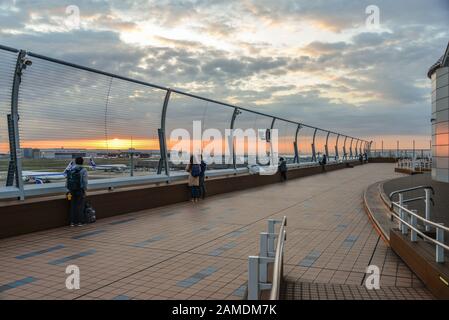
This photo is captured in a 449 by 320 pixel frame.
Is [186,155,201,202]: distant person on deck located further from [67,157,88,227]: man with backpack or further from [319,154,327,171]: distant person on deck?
[319,154,327,171]: distant person on deck

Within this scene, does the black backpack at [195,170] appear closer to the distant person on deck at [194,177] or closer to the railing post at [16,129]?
the distant person on deck at [194,177]

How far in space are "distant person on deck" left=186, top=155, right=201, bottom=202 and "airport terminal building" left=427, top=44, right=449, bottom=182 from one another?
45.8ft

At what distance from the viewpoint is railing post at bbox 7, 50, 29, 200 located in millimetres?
7035

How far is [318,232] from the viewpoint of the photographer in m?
7.76

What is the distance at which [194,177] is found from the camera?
39.5ft

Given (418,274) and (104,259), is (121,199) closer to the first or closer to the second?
(104,259)

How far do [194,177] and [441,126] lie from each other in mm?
15561

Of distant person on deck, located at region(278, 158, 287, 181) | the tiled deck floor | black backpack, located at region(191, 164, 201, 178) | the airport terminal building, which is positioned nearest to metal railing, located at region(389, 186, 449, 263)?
the tiled deck floor

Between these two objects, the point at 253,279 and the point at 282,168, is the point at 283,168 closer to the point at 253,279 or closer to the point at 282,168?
the point at 282,168

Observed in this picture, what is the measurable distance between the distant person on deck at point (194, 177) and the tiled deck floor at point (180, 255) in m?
2.19

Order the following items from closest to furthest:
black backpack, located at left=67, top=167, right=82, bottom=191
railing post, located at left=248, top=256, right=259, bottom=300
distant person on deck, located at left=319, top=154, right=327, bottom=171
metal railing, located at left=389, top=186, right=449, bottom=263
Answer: railing post, located at left=248, top=256, right=259, bottom=300
metal railing, located at left=389, top=186, right=449, bottom=263
black backpack, located at left=67, top=167, right=82, bottom=191
distant person on deck, located at left=319, top=154, right=327, bottom=171

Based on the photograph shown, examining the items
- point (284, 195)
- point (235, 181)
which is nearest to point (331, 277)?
point (284, 195)

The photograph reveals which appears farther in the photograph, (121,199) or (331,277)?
(121,199)
